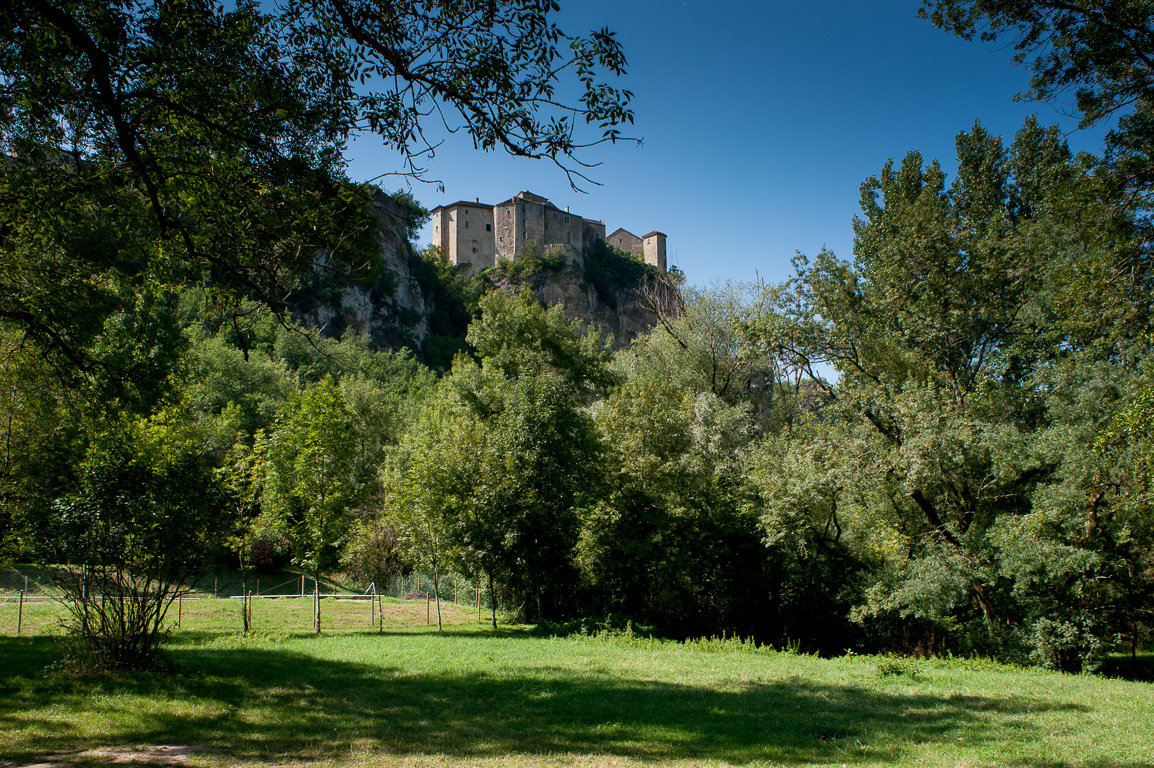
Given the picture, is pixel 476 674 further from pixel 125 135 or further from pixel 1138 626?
pixel 1138 626

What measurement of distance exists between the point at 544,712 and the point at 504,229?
87896mm

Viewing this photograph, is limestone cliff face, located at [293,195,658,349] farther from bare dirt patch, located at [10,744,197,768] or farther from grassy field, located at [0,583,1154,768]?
bare dirt patch, located at [10,744,197,768]

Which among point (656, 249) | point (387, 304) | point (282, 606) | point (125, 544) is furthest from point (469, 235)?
point (125, 544)

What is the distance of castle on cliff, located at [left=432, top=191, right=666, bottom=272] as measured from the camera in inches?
3529

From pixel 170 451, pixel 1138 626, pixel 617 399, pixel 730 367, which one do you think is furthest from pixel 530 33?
pixel 730 367

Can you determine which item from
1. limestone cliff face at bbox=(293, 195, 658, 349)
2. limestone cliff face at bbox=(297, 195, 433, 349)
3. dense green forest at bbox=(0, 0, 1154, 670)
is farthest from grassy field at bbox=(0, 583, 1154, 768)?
limestone cliff face at bbox=(297, 195, 433, 349)

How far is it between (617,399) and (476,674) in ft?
43.9

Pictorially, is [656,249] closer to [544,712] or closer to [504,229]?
[504,229]

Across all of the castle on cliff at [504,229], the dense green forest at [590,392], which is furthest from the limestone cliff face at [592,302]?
the dense green forest at [590,392]

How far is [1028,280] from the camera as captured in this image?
21109 millimetres

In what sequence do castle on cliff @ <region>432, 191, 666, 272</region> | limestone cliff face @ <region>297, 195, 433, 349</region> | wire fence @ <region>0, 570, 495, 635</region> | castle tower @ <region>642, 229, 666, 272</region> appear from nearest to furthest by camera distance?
wire fence @ <region>0, 570, 495, 635</region> < limestone cliff face @ <region>297, 195, 433, 349</region> < castle on cliff @ <region>432, 191, 666, 272</region> < castle tower @ <region>642, 229, 666, 272</region>

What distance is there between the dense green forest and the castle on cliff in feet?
196

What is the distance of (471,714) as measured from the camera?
7.39m

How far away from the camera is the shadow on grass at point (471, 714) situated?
604 centimetres
